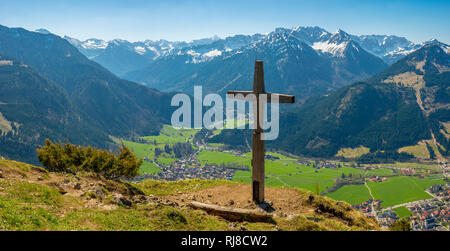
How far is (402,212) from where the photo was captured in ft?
350

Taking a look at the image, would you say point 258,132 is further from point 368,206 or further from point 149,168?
point 149,168

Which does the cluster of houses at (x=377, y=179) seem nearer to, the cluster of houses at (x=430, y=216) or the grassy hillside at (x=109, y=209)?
the cluster of houses at (x=430, y=216)

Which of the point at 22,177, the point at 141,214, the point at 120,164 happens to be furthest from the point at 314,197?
the point at 22,177

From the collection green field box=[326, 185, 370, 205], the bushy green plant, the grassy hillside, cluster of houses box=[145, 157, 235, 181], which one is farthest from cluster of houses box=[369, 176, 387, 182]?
the bushy green plant

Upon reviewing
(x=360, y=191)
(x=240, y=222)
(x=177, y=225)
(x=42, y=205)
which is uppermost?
(x=42, y=205)

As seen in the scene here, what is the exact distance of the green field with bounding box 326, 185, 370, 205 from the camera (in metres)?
127

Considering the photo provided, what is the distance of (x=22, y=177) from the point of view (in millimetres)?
20531

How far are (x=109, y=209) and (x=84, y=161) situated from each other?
39.5 ft

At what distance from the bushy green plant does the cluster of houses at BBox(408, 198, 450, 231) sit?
8519 centimetres

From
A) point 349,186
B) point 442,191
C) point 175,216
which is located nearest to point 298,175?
point 349,186

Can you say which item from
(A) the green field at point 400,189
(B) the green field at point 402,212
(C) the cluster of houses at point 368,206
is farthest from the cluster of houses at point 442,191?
(C) the cluster of houses at point 368,206

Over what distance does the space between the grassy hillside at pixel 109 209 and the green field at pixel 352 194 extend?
116m
